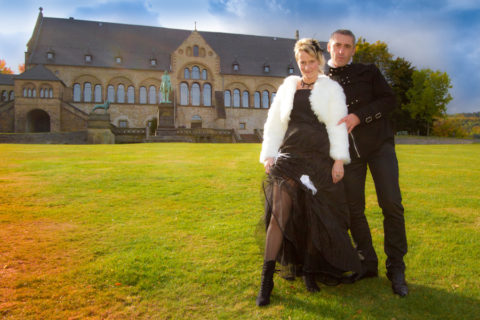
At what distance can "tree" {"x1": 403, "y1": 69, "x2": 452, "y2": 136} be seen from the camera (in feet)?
148

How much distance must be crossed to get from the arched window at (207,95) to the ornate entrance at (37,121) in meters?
19.3

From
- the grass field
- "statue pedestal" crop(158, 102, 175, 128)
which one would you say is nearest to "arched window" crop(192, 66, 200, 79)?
"statue pedestal" crop(158, 102, 175, 128)

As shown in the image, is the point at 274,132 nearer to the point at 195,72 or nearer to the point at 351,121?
the point at 351,121

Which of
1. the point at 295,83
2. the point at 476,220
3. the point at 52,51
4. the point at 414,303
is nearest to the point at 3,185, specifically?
the point at 295,83

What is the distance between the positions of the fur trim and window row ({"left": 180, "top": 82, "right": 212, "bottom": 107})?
4369cm

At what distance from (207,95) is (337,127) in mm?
44601

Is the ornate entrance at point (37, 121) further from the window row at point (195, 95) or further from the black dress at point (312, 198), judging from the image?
the black dress at point (312, 198)

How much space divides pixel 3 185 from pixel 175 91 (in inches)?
1563

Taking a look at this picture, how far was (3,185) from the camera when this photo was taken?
7.15 m

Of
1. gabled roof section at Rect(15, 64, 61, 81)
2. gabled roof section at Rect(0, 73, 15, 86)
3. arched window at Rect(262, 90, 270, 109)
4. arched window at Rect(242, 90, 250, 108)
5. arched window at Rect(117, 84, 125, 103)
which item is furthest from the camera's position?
arched window at Rect(262, 90, 270, 109)

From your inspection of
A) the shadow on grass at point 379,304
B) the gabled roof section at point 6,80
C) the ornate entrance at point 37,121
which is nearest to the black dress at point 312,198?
the shadow on grass at point 379,304

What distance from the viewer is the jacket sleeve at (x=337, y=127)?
3.39 m

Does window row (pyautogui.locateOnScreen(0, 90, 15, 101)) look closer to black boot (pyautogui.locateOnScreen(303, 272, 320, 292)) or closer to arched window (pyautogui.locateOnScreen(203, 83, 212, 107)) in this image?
arched window (pyautogui.locateOnScreen(203, 83, 212, 107))

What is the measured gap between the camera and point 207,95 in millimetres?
46938
